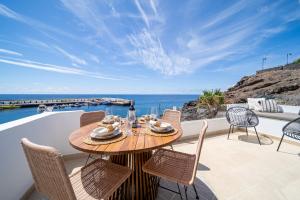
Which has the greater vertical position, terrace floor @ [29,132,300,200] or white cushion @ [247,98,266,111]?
white cushion @ [247,98,266,111]

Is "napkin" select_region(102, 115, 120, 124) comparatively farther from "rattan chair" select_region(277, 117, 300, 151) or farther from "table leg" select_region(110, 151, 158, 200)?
"rattan chair" select_region(277, 117, 300, 151)

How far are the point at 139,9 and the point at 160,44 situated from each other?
101 inches

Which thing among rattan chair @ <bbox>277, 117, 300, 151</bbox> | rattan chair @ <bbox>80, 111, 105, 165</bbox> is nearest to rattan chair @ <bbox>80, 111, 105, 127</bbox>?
rattan chair @ <bbox>80, 111, 105, 165</bbox>

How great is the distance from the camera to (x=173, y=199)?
5.49ft

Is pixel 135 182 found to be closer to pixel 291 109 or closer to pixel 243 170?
pixel 243 170

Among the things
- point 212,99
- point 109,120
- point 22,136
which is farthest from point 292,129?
point 22,136

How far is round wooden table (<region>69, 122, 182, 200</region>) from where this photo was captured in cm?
117

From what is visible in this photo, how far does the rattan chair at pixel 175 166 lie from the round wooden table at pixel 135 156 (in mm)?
141

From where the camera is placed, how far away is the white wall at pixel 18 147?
1396 mm

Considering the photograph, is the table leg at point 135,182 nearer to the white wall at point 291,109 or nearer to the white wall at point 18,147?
the white wall at point 18,147

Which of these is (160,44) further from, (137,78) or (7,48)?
(137,78)

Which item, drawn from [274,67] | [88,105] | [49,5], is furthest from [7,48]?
[274,67]

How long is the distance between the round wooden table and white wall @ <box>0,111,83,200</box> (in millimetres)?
659

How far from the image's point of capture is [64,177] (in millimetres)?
811
